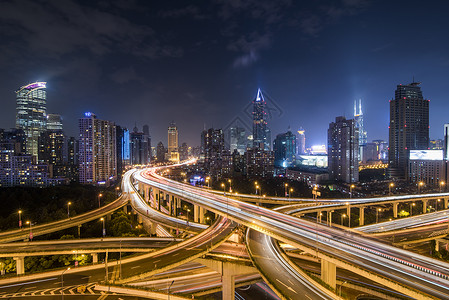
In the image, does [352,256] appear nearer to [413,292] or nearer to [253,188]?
[413,292]

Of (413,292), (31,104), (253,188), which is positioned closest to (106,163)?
(253,188)

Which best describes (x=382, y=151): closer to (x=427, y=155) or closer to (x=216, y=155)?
(x=427, y=155)

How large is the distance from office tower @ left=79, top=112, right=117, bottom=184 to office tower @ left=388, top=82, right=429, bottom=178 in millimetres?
103466

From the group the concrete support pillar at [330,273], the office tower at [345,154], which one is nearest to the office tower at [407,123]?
the office tower at [345,154]

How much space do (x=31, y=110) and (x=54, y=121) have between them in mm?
29552

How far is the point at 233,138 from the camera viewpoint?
10744 centimetres

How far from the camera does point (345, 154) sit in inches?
3324

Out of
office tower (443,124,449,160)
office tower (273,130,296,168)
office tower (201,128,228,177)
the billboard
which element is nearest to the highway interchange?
office tower (201,128,228,177)

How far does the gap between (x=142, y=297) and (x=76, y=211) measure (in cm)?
2611

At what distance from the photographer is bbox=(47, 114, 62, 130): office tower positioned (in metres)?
169

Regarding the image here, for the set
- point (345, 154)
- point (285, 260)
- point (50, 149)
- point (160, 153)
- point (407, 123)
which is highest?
point (407, 123)

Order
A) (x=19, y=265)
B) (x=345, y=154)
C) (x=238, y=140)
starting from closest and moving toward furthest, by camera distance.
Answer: (x=19, y=265) < (x=345, y=154) < (x=238, y=140)

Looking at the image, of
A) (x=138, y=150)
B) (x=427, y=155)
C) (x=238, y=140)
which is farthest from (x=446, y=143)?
(x=138, y=150)

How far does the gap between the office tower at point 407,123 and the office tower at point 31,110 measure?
17014cm
